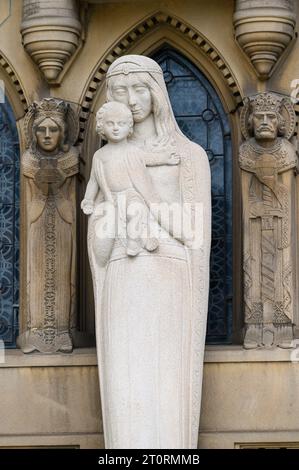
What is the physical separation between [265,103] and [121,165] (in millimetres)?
1047

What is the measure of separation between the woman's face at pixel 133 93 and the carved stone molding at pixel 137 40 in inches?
33.9

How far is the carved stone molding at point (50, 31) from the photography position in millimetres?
17406

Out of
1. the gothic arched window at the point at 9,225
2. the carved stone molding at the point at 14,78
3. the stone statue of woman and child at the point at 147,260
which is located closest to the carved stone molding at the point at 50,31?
the carved stone molding at the point at 14,78

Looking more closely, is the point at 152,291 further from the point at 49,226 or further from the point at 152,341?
the point at 49,226

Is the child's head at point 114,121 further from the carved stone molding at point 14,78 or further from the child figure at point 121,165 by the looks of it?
the carved stone molding at point 14,78

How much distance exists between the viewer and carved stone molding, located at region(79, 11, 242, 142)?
17609 millimetres

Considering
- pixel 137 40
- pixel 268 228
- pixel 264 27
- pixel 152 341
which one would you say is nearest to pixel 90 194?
pixel 152 341

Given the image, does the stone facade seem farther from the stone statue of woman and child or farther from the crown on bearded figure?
the stone statue of woman and child

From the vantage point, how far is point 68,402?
17125mm

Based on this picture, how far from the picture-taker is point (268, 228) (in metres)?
17.1

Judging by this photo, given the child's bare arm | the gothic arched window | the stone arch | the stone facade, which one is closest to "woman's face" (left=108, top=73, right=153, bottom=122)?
the child's bare arm

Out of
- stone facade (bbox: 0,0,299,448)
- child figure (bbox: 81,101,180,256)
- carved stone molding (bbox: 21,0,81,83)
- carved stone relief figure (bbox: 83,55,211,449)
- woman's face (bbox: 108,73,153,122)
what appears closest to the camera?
carved stone relief figure (bbox: 83,55,211,449)

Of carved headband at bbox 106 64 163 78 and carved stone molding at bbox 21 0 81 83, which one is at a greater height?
carved stone molding at bbox 21 0 81 83

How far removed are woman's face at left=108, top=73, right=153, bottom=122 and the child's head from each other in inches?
2.9
